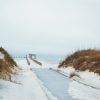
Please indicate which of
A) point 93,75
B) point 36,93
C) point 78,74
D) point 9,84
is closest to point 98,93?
point 36,93

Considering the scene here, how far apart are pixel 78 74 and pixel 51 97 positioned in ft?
35.4

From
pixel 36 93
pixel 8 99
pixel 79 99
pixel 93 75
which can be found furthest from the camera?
pixel 93 75

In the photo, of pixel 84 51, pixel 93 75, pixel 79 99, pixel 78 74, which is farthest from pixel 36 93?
pixel 84 51

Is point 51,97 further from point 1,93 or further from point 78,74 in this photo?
point 78,74

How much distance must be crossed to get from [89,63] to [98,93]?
454 inches

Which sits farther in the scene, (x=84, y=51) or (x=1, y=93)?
(x=84, y=51)

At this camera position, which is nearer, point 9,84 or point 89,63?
point 9,84

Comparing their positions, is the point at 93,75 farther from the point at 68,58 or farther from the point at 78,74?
the point at 68,58

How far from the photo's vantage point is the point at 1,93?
15.0 metres

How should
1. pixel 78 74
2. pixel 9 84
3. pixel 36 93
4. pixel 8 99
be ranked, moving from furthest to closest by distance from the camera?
1. pixel 78 74
2. pixel 9 84
3. pixel 36 93
4. pixel 8 99

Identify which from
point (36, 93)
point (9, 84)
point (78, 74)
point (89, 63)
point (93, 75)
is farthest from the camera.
Result: point (89, 63)

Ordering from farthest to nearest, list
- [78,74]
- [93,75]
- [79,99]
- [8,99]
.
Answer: [78,74]
[93,75]
[79,99]
[8,99]

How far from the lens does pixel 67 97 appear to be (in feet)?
50.8

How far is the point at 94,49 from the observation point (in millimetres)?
38469
